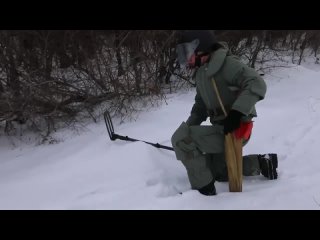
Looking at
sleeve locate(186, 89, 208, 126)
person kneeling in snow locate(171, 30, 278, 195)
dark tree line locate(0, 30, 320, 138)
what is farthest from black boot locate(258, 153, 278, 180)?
dark tree line locate(0, 30, 320, 138)

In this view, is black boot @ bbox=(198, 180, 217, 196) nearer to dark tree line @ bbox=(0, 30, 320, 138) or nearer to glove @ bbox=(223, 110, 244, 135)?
glove @ bbox=(223, 110, 244, 135)

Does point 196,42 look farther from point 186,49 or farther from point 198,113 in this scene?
point 198,113


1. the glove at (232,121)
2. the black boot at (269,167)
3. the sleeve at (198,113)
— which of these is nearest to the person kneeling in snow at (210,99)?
the glove at (232,121)

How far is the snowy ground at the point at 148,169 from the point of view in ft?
10.4

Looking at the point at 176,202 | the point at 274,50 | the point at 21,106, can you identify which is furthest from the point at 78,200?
the point at 274,50

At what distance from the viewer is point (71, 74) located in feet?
20.3

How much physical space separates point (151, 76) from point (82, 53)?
3.65ft

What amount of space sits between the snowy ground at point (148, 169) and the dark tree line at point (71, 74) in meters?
0.39

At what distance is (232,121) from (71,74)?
369 centimetres

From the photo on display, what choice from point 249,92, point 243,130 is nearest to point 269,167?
point 243,130

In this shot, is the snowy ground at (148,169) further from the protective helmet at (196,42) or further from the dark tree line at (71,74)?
the protective helmet at (196,42)

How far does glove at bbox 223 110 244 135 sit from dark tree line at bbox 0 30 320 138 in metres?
2.91

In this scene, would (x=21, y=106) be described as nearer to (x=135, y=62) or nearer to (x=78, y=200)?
(x=135, y=62)

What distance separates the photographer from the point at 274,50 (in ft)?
28.0
